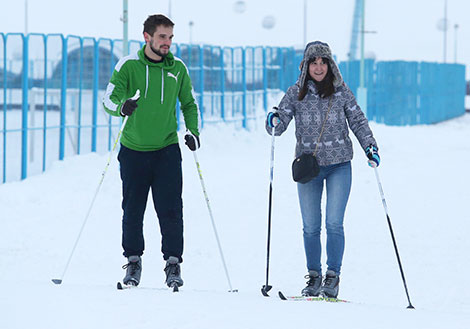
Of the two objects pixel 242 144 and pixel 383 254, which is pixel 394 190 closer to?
pixel 383 254

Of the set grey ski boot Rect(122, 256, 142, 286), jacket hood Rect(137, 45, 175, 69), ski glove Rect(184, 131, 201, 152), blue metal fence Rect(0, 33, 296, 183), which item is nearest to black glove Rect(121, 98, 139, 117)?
jacket hood Rect(137, 45, 175, 69)

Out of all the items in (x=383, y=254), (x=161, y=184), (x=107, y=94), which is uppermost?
(x=107, y=94)

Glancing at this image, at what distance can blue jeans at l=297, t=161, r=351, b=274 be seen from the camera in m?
5.54

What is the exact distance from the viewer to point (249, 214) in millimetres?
10297

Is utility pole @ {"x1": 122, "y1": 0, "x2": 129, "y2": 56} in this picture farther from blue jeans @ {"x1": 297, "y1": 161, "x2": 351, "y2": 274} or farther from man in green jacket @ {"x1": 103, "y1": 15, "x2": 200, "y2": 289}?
→ blue jeans @ {"x1": 297, "y1": 161, "x2": 351, "y2": 274}

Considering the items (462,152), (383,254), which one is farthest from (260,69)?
(383,254)

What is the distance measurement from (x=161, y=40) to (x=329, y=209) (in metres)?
1.57

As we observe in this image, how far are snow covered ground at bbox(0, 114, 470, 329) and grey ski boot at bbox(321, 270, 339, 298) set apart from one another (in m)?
0.37

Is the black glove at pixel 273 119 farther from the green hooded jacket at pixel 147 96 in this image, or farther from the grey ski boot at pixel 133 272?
the grey ski boot at pixel 133 272

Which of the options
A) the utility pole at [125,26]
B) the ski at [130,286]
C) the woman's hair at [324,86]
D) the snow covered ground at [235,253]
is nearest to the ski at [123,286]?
the ski at [130,286]

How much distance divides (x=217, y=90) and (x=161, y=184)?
13.7m

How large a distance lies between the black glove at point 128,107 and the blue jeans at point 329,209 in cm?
122

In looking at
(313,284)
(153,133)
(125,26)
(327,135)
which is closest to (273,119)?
(327,135)

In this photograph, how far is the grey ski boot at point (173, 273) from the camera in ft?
18.5
